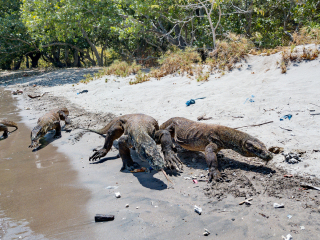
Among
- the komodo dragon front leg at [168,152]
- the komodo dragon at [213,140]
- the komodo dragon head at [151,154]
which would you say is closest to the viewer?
the komodo dragon head at [151,154]

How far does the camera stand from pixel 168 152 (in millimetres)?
4973

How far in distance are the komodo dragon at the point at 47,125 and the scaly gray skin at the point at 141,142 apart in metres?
2.15

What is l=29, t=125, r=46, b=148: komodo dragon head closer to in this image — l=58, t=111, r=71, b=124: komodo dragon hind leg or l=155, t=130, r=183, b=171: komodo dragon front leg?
l=58, t=111, r=71, b=124: komodo dragon hind leg

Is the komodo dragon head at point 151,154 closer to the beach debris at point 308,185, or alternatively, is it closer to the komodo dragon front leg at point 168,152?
the komodo dragon front leg at point 168,152

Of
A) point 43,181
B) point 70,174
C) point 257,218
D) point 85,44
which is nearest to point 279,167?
point 257,218

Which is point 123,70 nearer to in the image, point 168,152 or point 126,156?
point 126,156

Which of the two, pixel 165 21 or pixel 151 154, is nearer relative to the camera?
pixel 151 154

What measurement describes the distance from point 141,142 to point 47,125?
3.93 meters

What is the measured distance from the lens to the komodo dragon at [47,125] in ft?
22.1

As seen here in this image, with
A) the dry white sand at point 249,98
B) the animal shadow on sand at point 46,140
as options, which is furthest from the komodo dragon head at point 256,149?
the animal shadow on sand at point 46,140

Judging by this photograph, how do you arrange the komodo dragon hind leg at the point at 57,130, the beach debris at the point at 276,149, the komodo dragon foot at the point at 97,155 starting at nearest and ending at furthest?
1. the beach debris at the point at 276,149
2. the komodo dragon foot at the point at 97,155
3. the komodo dragon hind leg at the point at 57,130

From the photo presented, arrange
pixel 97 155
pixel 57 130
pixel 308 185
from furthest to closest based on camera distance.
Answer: pixel 57 130
pixel 97 155
pixel 308 185

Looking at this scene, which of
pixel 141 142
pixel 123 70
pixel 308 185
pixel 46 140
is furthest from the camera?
pixel 123 70

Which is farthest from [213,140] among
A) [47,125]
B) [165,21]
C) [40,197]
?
[165,21]
